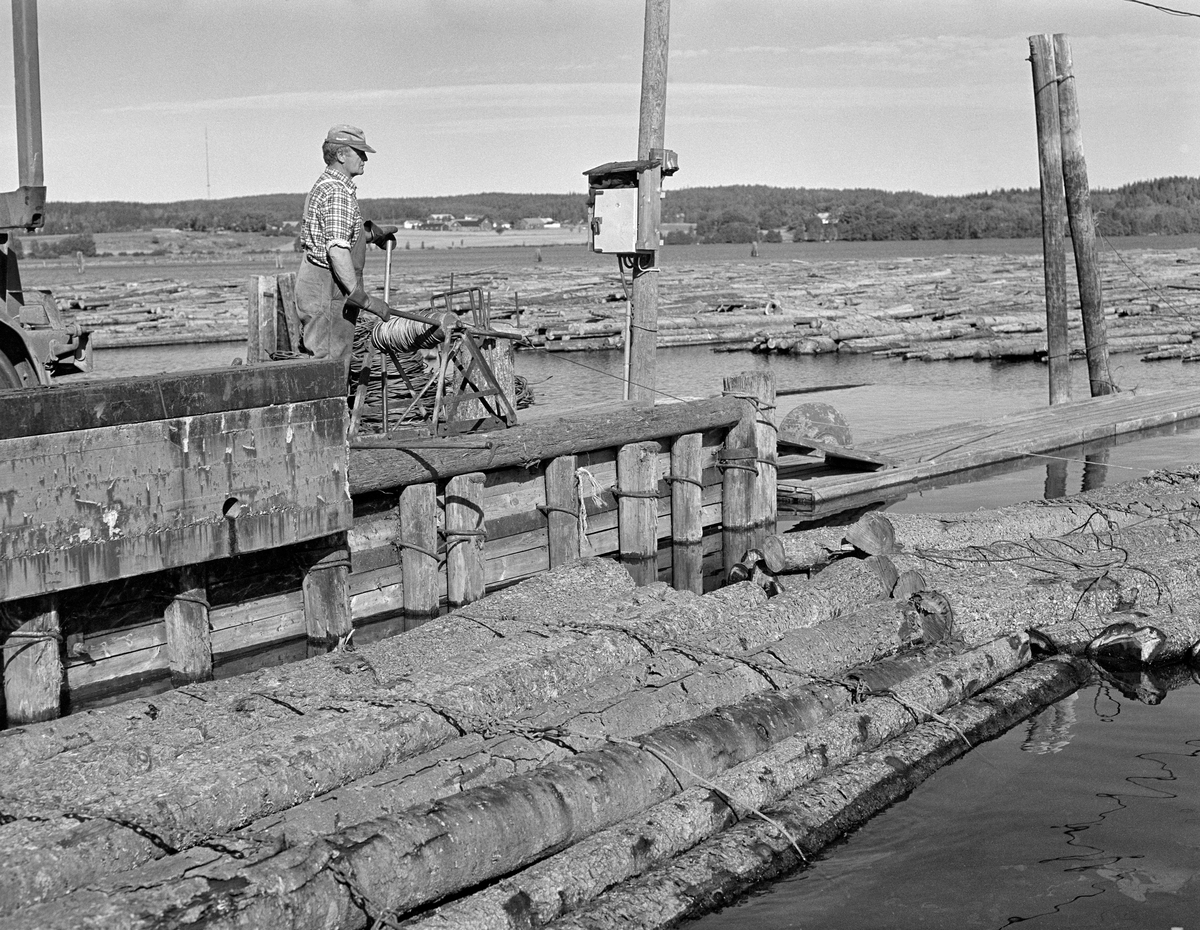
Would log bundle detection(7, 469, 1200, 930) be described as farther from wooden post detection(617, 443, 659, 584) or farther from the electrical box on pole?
the electrical box on pole

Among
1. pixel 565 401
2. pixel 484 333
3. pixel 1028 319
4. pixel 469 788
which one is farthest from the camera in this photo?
pixel 1028 319

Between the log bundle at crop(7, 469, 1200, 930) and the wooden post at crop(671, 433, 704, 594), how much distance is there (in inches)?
109

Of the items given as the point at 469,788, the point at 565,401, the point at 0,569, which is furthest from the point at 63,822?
the point at 565,401

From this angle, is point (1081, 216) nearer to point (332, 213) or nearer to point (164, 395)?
point (332, 213)

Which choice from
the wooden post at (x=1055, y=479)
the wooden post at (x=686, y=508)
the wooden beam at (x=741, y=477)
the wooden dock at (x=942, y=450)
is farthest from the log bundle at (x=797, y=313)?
the wooden post at (x=686, y=508)

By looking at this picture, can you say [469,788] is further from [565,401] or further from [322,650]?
[565,401]

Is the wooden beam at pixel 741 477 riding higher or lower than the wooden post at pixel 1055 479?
higher

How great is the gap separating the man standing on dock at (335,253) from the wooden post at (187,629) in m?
1.92

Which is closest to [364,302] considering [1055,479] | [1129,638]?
[1129,638]

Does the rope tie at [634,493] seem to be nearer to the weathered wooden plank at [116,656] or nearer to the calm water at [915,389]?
the calm water at [915,389]

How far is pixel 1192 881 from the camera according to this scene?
6.72 metres

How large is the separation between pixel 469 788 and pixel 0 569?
3.11 metres

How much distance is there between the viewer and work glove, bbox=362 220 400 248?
408 inches

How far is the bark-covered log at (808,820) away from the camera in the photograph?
6031 millimetres
